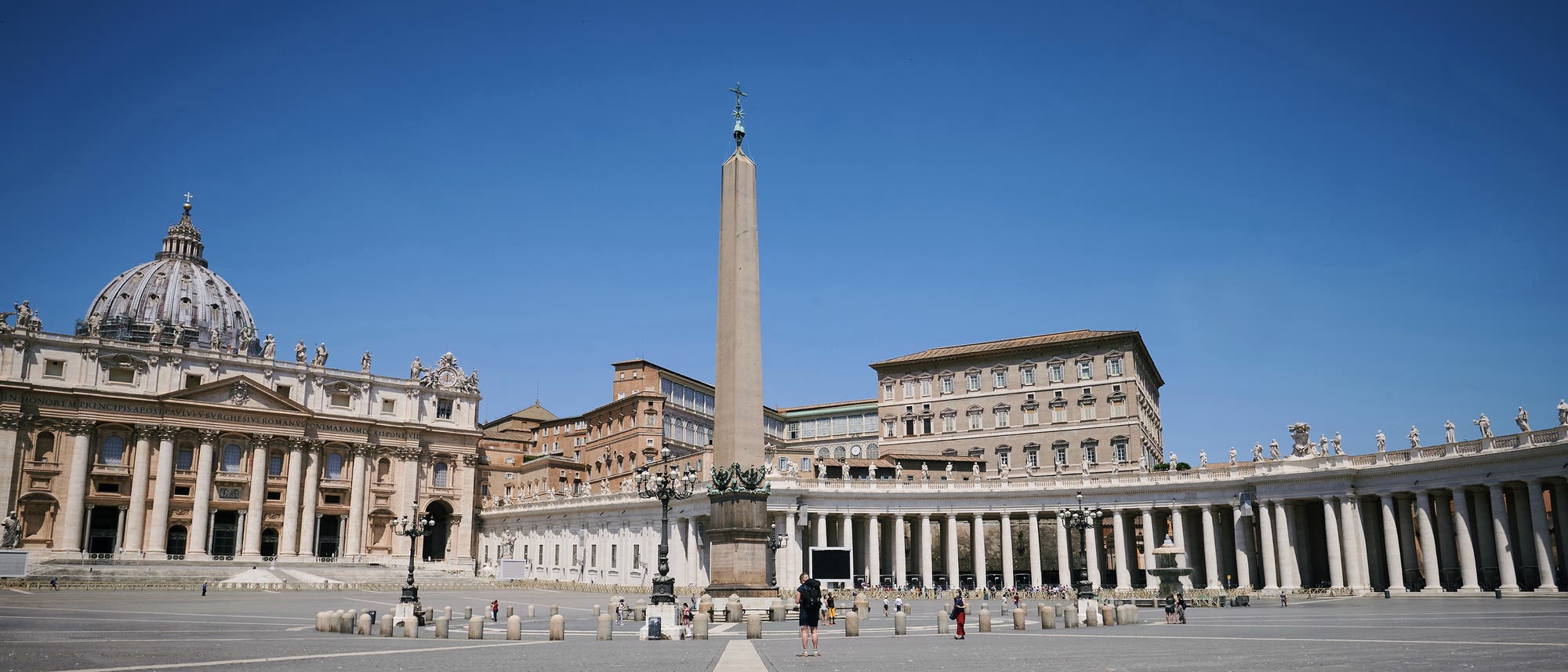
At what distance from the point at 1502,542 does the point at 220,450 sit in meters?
81.5

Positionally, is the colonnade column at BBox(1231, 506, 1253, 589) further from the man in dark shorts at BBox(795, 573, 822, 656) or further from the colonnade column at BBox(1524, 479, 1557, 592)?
the man in dark shorts at BBox(795, 573, 822, 656)

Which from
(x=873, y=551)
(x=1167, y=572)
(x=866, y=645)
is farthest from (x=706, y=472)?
(x=866, y=645)

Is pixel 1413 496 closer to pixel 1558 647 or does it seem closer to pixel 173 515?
pixel 1558 647

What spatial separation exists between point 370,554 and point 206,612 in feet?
171

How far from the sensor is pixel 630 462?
8850 cm

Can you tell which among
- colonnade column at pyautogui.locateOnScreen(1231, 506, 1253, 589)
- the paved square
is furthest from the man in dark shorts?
colonnade column at pyautogui.locateOnScreen(1231, 506, 1253, 589)

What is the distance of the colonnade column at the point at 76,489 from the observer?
73750 millimetres

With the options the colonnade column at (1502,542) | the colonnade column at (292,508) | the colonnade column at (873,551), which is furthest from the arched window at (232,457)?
the colonnade column at (1502,542)

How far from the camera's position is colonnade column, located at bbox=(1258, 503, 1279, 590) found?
176 ft

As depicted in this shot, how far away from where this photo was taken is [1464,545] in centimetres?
4591

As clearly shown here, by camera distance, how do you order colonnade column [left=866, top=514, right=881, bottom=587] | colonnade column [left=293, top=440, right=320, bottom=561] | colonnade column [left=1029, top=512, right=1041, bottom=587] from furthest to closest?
colonnade column [left=293, top=440, right=320, bottom=561] → colonnade column [left=866, top=514, right=881, bottom=587] → colonnade column [left=1029, top=512, right=1041, bottom=587]

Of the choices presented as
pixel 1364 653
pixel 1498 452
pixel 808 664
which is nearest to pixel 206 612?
pixel 808 664

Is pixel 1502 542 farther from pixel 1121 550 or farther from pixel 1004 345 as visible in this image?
pixel 1004 345

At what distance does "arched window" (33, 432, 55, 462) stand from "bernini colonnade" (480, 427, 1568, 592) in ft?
114
